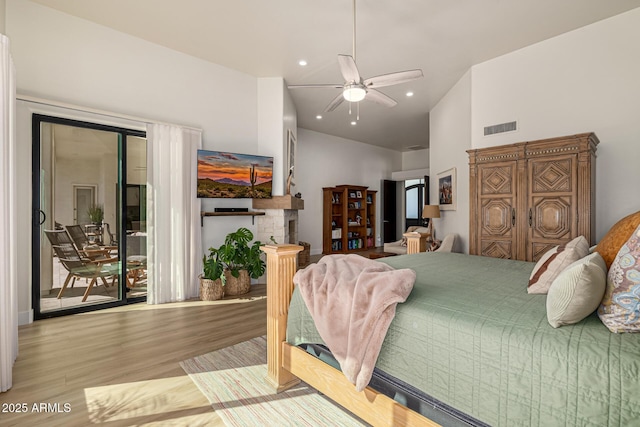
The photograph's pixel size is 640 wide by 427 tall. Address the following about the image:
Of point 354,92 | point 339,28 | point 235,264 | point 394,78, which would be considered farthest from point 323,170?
point 394,78

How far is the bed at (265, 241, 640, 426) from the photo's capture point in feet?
3.01

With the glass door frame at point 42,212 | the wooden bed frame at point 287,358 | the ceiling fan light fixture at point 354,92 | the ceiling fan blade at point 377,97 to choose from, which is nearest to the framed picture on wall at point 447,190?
the ceiling fan blade at point 377,97

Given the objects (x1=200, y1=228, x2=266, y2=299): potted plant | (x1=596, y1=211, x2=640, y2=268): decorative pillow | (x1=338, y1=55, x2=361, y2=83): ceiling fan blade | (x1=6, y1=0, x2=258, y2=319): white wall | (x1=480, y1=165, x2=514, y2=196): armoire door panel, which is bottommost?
(x1=200, y1=228, x2=266, y2=299): potted plant

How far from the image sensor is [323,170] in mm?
7930

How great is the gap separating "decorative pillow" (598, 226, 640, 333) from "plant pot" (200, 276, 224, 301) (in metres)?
3.69

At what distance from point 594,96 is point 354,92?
2781 millimetres

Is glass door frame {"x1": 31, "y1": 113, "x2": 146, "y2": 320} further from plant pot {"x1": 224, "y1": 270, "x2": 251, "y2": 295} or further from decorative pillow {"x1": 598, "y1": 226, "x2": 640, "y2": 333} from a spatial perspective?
decorative pillow {"x1": 598, "y1": 226, "x2": 640, "y2": 333}

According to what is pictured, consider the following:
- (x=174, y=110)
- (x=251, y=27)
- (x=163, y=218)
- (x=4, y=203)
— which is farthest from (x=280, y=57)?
(x=4, y=203)

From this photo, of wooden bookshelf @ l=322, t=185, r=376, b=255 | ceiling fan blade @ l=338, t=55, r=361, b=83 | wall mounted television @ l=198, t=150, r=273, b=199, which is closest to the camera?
ceiling fan blade @ l=338, t=55, r=361, b=83

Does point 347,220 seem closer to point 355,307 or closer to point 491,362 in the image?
point 355,307

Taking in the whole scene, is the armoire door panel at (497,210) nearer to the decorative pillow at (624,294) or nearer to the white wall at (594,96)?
the white wall at (594,96)

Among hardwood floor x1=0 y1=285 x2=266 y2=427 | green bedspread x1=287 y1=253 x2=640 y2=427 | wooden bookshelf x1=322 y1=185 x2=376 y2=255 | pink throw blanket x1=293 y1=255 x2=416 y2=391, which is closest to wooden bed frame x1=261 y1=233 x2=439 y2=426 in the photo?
pink throw blanket x1=293 y1=255 x2=416 y2=391

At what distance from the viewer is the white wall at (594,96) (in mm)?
3152

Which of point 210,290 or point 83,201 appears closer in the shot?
point 83,201
